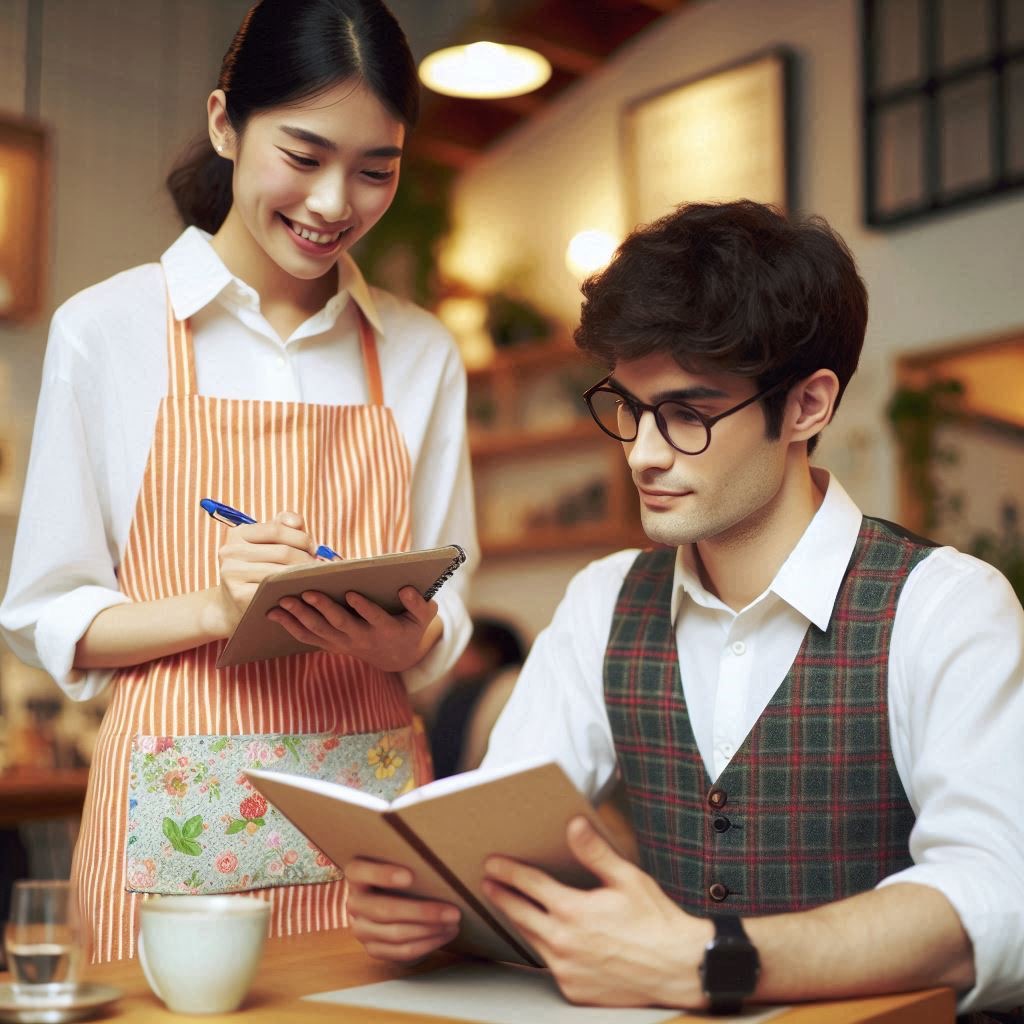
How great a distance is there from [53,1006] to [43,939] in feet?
0.19

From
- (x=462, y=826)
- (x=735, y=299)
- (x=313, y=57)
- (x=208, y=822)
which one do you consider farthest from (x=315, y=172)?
(x=462, y=826)

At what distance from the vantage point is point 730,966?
1.04m

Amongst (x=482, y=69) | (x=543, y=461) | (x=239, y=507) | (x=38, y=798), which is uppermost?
(x=482, y=69)

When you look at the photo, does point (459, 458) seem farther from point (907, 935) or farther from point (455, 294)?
point (455, 294)

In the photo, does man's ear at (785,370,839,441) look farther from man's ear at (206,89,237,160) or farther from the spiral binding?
man's ear at (206,89,237,160)

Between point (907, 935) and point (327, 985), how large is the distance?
49cm

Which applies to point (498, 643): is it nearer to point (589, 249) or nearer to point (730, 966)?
point (589, 249)

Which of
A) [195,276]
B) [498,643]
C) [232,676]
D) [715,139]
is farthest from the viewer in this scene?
[715,139]

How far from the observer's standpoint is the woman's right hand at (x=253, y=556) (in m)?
1.44

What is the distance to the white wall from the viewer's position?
4730mm

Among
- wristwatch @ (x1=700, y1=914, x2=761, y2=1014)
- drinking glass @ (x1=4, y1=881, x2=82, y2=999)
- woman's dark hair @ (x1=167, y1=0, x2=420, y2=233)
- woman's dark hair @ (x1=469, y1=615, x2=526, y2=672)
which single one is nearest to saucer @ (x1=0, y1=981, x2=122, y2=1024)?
drinking glass @ (x1=4, y1=881, x2=82, y2=999)

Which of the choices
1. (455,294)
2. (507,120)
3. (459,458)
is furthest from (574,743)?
(507,120)

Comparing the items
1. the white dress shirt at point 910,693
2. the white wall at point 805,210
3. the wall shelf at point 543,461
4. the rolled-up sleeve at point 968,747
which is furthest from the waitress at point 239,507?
the wall shelf at point 543,461

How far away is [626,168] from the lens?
19.0 ft
